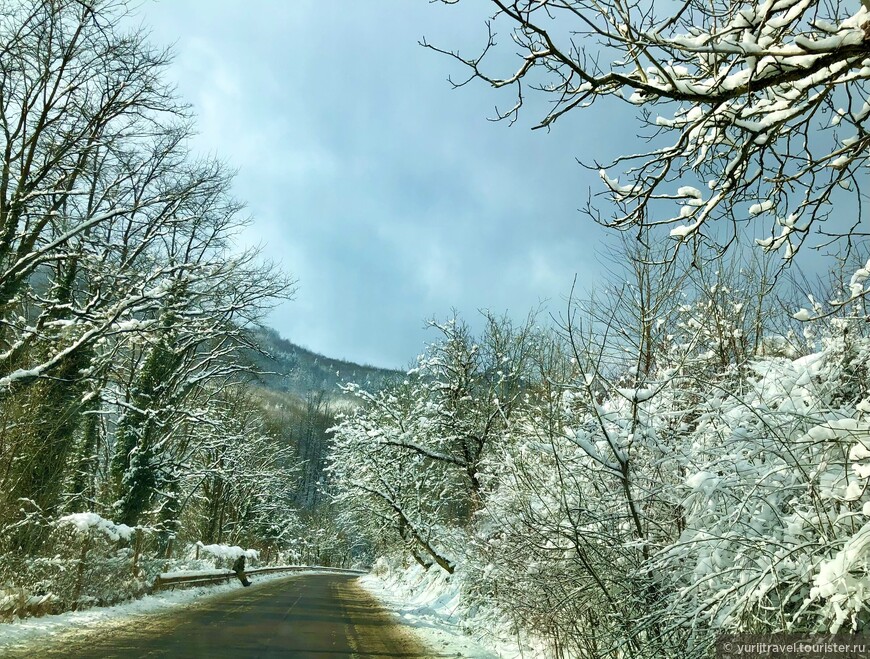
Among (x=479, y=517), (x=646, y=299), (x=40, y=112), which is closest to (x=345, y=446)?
(x=479, y=517)

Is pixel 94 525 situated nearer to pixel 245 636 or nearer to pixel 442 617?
pixel 245 636

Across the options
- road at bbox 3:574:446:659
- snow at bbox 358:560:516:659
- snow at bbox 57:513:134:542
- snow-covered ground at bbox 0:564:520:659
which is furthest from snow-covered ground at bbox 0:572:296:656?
snow at bbox 358:560:516:659

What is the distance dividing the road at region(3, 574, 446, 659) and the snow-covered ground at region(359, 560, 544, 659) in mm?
710

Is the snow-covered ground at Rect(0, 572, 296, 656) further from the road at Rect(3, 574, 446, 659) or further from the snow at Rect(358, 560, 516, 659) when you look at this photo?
the snow at Rect(358, 560, 516, 659)

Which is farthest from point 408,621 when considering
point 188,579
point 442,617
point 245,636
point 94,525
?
point 188,579

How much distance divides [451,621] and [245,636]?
7244 mm

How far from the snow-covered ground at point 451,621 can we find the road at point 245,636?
71 centimetres

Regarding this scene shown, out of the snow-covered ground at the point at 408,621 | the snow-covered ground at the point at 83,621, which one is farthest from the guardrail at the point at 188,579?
the snow-covered ground at the point at 83,621

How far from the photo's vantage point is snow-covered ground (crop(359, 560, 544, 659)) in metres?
11.1

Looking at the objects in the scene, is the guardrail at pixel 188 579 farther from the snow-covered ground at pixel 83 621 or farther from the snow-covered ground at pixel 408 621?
the snow-covered ground at pixel 83 621

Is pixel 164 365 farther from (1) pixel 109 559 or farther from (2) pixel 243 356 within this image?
→ (1) pixel 109 559

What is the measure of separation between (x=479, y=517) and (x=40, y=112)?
13.5 meters

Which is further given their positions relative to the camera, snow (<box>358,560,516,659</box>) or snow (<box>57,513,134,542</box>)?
snow (<box>57,513,134,542</box>)

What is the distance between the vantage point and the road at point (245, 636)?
8.31 meters
